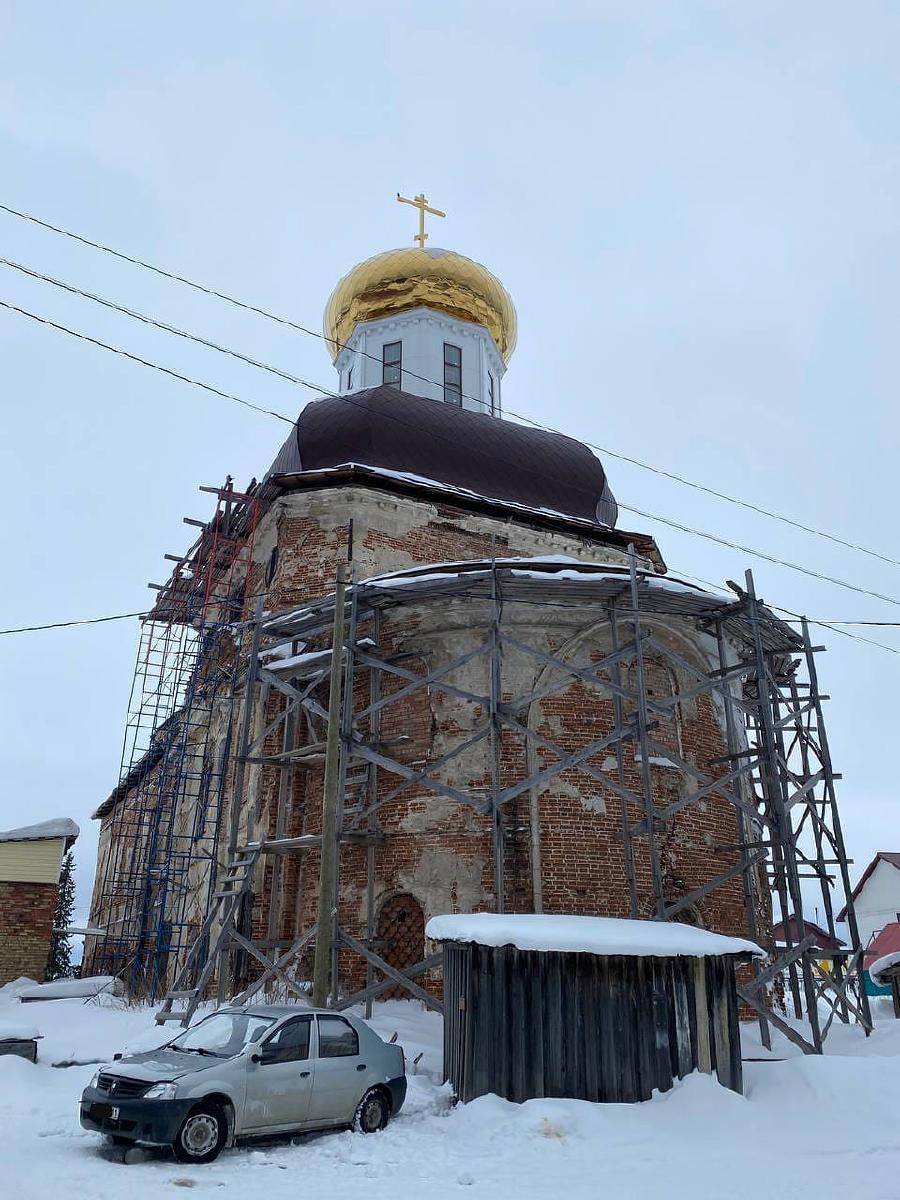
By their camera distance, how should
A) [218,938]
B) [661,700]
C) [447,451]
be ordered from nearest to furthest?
[218,938] → [661,700] → [447,451]

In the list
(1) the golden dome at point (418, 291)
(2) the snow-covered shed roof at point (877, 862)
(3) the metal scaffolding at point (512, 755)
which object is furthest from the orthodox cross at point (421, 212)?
(2) the snow-covered shed roof at point (877, 862)

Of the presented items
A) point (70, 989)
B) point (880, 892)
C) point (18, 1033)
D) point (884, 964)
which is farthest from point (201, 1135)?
point (880, 892)

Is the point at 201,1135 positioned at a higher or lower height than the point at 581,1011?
lower

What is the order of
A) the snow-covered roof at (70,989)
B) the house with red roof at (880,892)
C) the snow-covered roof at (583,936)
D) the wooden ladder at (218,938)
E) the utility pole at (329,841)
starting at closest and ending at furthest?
the snow-covered roof at (583,936) → the utility pole at (329,841) → the wooden ladder at (218,938) → the snow-covered roof at (70,989) → the house with red roof at (880,892)

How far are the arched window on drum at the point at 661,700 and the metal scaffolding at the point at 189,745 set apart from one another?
21.5 feet

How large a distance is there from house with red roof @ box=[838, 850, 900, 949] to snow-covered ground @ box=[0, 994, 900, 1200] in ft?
115

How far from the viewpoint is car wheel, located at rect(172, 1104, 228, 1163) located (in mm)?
6617

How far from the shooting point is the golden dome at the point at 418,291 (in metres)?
24.2

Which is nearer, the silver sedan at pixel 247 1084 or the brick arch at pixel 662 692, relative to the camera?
the silver sedan at pixel 247 1084

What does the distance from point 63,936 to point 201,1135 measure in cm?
3088

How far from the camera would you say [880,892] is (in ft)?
137

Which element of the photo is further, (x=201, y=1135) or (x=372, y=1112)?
(x=372, y=1112)

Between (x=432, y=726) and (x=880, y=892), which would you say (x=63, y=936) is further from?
(x=880, y=892)

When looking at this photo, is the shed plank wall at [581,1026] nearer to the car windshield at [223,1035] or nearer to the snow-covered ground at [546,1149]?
the snow-covered ground at [546,1149]
